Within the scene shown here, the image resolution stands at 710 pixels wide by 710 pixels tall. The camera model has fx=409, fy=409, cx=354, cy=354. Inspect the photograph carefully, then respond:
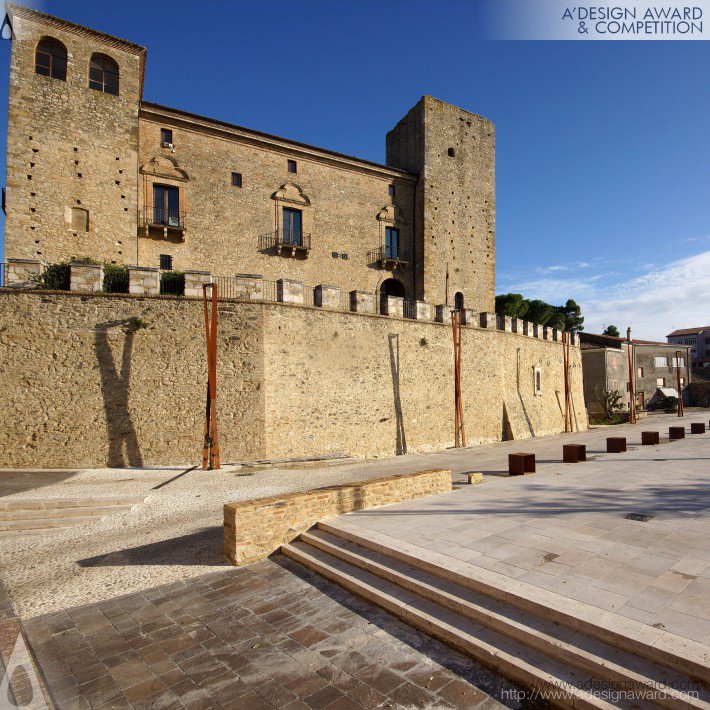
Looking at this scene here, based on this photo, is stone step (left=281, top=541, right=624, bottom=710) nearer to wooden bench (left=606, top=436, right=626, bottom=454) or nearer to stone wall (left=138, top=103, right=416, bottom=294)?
wooden bench (left=606, top=436, right=626, bottom=454)

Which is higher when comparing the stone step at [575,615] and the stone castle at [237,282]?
the stone castle at [237,282]

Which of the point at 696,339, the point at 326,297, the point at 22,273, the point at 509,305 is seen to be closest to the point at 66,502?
the point at 22,273

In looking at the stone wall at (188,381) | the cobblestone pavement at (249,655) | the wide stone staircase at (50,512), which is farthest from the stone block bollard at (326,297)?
the cobblestone pavement at (249,655)

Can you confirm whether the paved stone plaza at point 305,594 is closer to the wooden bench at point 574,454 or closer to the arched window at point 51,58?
the wooden bench at point 574,454

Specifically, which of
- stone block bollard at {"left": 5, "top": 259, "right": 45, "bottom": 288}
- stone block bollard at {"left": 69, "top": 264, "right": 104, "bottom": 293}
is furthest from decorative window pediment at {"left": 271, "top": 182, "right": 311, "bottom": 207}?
stone block bollard at {"left": 5, "top": 259, "right": 45, "bottom": 288}

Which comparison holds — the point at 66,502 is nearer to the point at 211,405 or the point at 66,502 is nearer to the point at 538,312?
the point at 211,405

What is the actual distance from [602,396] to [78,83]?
134 feet

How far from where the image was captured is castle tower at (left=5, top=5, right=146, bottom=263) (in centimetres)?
1554

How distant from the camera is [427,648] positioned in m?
3.70

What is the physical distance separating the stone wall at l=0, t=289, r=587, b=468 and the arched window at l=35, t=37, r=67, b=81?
34.6 ft

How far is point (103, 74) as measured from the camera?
1730cm

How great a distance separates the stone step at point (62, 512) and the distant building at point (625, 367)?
34.9 m

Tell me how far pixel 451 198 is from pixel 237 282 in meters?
16.4

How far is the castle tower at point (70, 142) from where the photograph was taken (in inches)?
612
